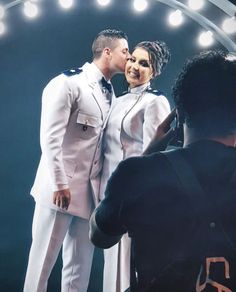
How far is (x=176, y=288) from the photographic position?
2.51ft

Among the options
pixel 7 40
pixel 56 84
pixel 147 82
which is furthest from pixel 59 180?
pixel 7 40

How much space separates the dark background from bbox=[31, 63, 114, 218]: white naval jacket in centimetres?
62

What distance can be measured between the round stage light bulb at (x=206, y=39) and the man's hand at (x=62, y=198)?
48.5 inches

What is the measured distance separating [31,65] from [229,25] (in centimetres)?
107

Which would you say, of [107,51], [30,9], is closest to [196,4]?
[107,51]

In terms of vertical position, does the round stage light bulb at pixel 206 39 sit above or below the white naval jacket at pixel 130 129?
above

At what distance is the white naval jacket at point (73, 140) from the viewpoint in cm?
164

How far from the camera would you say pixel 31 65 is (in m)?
2.32

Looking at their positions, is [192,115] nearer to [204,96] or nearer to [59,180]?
[204,96]

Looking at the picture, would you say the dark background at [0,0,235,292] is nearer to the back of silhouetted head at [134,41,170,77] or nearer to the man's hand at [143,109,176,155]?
the back of silhouetted head at [134,41,170,77]

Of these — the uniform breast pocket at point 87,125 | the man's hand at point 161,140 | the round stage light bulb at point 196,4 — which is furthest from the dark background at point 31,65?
the man's hand at point 161,140

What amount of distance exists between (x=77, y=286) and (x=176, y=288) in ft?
3.35

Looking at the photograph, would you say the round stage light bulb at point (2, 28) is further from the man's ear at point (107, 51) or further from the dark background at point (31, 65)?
the man's ear at point (107, 51)

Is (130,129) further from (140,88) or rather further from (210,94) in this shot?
(210,94)
